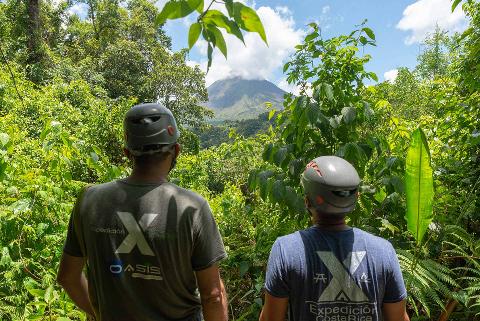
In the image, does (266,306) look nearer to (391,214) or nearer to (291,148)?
(291,148)

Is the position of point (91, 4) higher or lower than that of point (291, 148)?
higher

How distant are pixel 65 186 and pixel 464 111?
400cm

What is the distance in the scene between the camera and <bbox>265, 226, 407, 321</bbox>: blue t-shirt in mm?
1582

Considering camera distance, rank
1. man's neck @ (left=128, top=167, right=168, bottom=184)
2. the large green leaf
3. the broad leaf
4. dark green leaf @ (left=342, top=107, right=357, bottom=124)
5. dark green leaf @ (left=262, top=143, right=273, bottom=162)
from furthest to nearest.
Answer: dark green leaf @ (left=262, top=143, right=273, bottom=162) → dark green leaf @ (left=342, top=107, right=357, bottom=124) → the large green leaf → man's neck @ (left=128, top=167, right=168, bottom=184) → the broad leaf

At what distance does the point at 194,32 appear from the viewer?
98 centimetres

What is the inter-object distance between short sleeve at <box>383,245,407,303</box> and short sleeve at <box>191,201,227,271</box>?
744mm

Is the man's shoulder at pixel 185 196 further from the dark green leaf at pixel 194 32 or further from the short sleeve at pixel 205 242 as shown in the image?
the dark green leaf at pixel 194 32

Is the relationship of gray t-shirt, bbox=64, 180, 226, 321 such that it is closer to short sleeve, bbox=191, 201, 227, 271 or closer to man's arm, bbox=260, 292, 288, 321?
short sleeve, bbox=191, 201, 227, 271

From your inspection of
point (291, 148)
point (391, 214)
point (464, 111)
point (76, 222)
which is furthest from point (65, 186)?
point (464, 111)

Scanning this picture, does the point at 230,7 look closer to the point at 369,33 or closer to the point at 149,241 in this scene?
the point at 149,241

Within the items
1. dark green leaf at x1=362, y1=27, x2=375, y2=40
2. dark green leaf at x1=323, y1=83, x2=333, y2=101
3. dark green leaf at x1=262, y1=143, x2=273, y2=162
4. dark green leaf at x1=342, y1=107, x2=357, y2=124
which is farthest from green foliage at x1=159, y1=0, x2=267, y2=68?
dark green leaf at x1=362, y1=27, x2=375, y2=40

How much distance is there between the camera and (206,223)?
1593 mm

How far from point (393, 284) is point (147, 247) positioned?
109 centimetres

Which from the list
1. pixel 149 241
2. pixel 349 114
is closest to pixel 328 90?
pixel 349 114
